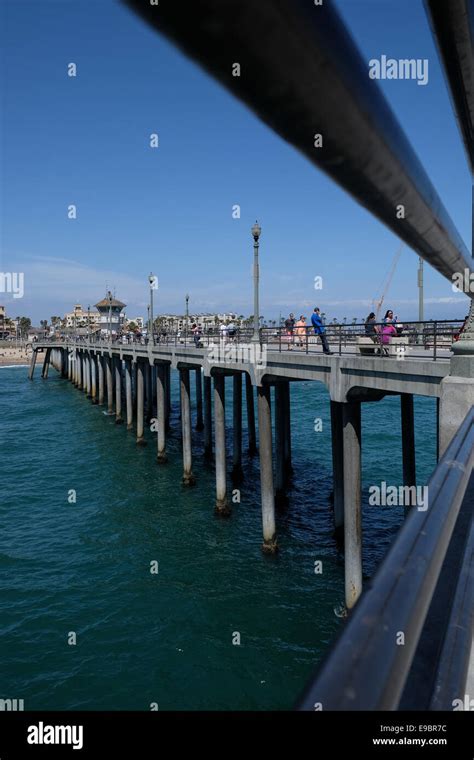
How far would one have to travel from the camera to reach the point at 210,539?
1534 centimetres

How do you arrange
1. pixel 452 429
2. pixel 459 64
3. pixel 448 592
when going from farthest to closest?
pixel 452 429 → pixel 448 592 → pixel 459 64

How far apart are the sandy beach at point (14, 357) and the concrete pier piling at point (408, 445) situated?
103 meters

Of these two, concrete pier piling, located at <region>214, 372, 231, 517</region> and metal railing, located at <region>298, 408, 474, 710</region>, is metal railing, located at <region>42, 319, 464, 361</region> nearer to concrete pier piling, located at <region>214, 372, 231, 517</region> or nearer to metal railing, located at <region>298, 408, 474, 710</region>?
concrete pier piling, located at <region>214, 372, 231, 517</region>

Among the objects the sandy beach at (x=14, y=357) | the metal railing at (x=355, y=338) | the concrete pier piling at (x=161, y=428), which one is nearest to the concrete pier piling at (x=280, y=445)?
the metal railing at (x=355, y=338)

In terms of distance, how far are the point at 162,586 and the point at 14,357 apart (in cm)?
11738

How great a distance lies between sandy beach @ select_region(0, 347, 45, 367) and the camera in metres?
112

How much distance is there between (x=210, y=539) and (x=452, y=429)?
35.8ft

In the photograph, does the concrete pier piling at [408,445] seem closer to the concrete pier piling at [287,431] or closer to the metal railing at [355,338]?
the metal railing at [355,338]

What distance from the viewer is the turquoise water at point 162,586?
944 centimetres

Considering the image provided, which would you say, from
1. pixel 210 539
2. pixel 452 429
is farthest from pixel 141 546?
pixel 452 429

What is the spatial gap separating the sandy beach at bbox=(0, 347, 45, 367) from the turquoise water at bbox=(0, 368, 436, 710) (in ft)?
310

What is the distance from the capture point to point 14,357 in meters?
120
